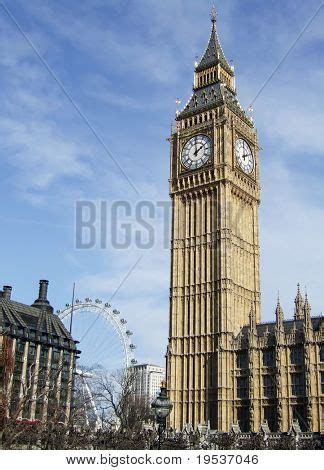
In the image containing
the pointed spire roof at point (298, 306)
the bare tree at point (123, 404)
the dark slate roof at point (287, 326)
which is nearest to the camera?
the bare tree at point (123, 404)

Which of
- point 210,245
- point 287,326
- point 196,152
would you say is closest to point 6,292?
point 210,245

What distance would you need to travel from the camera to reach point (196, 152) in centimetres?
10112

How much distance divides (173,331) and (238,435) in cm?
2369

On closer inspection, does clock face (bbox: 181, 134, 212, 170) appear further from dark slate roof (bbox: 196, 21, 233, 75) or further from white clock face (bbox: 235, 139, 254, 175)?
dark slate roof (bbox: 196, 21, 233, 75)

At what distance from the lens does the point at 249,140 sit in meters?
105

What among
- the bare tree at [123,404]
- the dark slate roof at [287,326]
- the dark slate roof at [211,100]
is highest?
the dark slate roof at [211,100]

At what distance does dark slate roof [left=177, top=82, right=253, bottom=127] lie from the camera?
336ft

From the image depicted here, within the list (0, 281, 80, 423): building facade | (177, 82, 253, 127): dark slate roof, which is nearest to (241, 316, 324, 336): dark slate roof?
(0, 281, 80, 423): building facade

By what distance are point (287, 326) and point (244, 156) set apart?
3276cm

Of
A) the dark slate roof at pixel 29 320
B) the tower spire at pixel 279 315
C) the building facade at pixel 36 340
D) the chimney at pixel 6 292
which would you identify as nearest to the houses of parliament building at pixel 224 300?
the tower spire at pixel 279 315

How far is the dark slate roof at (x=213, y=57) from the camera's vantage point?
109438mm

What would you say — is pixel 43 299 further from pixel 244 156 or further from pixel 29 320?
pixel 244 156

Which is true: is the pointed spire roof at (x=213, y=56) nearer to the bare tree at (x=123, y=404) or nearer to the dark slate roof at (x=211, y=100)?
the dark slate roof at (x=211, y=100)

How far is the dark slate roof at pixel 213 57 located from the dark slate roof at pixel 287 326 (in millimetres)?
50099
